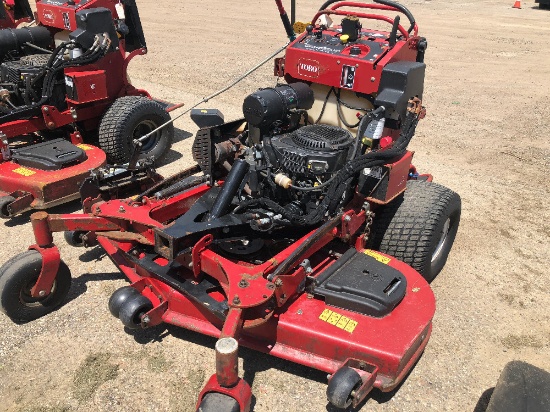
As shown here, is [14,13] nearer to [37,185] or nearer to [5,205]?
[37,185]

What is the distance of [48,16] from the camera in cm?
643

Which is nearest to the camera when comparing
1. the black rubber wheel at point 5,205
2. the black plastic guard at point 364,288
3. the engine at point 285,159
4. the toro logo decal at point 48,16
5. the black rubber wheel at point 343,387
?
the black rubber wheel at point 343,387

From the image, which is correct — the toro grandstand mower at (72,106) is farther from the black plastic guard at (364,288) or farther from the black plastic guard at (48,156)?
the black plastic guard at (364,288)

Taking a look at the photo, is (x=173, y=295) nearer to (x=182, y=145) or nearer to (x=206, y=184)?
(x=206, y=184)

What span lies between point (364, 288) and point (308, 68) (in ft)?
6.15

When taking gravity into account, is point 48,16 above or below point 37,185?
above

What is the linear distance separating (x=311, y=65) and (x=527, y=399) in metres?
2.80

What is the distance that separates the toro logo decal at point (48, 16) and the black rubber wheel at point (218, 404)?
18.2 feet

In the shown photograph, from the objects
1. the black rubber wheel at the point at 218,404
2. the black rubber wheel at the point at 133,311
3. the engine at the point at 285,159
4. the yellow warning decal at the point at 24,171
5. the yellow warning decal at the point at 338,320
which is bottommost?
the yellow warning decal at the point at 338,320

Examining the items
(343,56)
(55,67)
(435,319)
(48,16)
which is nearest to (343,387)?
(435,319)

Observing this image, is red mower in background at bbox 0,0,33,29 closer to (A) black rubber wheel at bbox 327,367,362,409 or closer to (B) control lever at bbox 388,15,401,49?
(B) control lever at bbox 388,15,401,49

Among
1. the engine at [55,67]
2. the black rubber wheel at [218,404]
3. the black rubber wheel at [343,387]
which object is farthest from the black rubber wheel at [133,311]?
the engine at [55,67]

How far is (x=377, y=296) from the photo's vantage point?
310cm

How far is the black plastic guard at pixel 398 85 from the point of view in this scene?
367 cm
